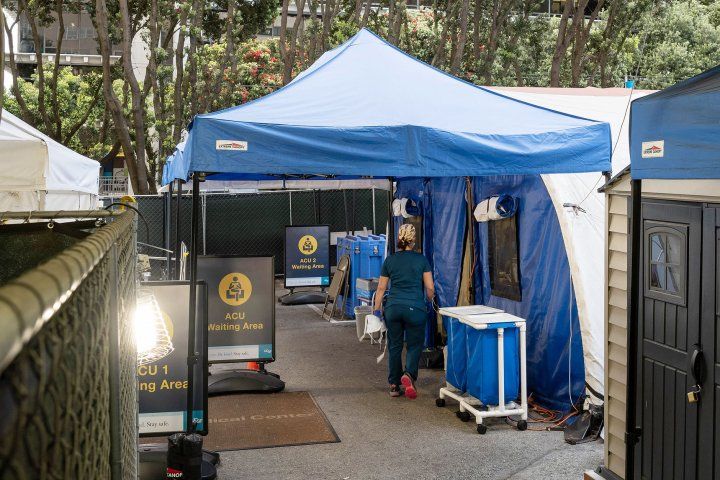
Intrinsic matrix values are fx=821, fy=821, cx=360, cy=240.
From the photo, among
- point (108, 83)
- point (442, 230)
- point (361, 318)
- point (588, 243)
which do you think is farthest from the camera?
point (108, 83)

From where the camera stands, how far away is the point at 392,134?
7488 mm

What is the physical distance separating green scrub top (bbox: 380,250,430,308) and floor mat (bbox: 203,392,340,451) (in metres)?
1.54

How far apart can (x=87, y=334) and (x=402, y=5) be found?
24.4m

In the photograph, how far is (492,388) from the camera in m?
8.36

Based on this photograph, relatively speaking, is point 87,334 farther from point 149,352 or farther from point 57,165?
point 57,165

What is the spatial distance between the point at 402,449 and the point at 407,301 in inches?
75.7

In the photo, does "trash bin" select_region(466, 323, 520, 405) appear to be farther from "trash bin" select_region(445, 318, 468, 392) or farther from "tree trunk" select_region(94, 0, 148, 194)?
"tree trunk" select_region(94, 0, 148, 194)

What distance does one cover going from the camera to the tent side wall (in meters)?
6.17

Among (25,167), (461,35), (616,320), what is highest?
(461,35)

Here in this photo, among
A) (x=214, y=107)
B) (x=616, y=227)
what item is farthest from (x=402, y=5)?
(x=616, y=227)

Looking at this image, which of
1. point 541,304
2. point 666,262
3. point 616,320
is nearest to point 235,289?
point 541,304

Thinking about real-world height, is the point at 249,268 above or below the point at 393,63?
below

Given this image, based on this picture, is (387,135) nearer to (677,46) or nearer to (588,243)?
(588,243)

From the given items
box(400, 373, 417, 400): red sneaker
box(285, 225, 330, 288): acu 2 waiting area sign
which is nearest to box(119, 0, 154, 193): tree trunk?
box(285, 225, 330, 288): acu 2 waiting area sign
